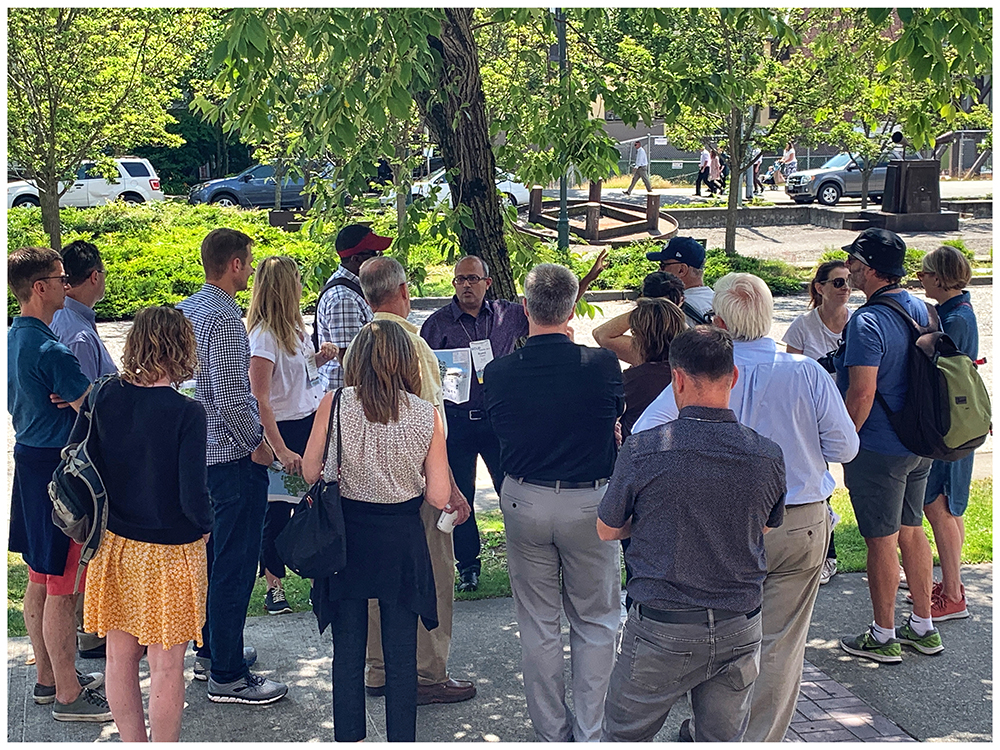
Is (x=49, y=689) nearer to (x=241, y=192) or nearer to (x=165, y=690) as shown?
(x=165, y=690)

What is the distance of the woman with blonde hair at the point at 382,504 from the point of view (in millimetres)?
4062

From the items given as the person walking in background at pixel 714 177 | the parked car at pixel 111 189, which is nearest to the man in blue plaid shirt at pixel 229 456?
the parked car at pixel 111 189

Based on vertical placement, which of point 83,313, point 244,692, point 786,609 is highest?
point 83,313

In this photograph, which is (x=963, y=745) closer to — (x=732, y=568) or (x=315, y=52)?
(x=732, y=568)

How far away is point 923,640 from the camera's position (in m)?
5.45

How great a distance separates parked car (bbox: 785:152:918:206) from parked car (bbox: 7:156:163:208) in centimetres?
1926

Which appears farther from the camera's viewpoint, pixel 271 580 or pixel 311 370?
pixel 271 580

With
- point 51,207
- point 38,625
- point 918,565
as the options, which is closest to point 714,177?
point 51,207

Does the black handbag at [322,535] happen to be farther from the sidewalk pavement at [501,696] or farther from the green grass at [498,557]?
the green grass at [498,557]

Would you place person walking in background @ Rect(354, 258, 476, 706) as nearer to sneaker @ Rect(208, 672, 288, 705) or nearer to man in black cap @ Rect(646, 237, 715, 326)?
sneaker @ Rect(208, 672, 288, 705)

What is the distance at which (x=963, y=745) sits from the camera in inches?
176

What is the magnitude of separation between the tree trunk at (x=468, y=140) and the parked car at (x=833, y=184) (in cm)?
2788

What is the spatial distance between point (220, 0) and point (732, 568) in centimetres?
362

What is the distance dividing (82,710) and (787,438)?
319 cm
